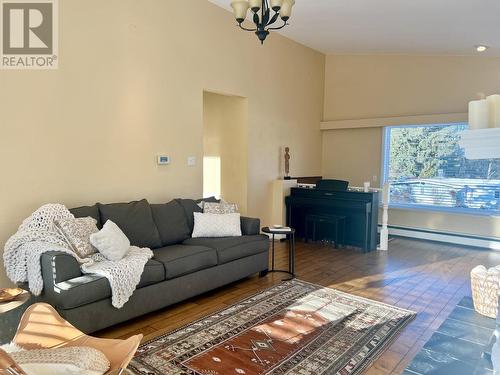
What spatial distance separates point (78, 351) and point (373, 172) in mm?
6493

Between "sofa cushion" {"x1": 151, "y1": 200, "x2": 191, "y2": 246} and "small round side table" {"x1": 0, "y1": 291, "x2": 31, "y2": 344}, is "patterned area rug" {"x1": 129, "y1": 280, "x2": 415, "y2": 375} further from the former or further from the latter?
"sofa cushion" {"x1": 151, "y1": 200, "x2": 191, "y2": 246}

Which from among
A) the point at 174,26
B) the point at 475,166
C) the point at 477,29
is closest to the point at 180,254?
the point at 174,26

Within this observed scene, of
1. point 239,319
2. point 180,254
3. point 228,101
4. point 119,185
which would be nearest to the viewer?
point 239,319

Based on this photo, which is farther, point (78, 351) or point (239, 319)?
point (239, 319)

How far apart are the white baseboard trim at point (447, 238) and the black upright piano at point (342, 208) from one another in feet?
3.96

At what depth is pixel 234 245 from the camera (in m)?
3.94

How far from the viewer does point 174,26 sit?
455 centimetres

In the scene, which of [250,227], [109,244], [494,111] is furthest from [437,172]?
[109,244]

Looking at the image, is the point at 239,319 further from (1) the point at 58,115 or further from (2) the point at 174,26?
(2) the point at 174,26

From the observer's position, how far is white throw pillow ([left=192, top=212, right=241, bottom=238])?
4184 mm

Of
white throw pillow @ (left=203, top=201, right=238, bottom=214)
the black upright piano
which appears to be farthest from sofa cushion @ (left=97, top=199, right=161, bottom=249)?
the black upright piano

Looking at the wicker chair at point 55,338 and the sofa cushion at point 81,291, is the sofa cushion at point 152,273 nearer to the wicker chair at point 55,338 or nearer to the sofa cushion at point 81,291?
the sofa cushion at point 81,291

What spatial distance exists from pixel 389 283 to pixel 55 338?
3.50m

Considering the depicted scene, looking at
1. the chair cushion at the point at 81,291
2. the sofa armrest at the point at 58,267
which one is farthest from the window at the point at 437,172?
the sofa armrest at the point at 58,267
